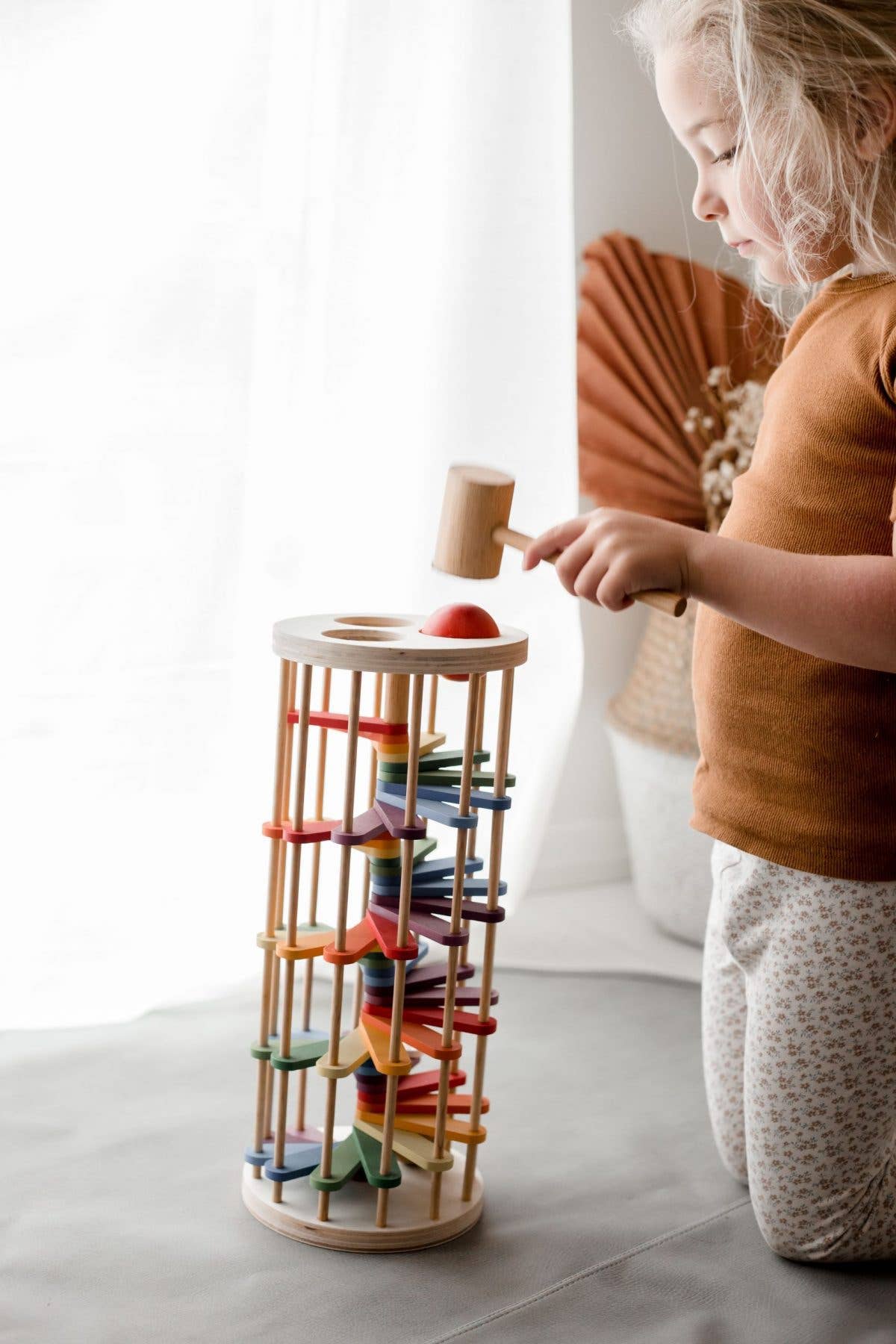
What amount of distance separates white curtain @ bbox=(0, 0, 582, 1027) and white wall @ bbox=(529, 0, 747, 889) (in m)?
0.24

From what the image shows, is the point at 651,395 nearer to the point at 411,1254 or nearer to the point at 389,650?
the point at 389,650

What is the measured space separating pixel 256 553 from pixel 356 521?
14cm

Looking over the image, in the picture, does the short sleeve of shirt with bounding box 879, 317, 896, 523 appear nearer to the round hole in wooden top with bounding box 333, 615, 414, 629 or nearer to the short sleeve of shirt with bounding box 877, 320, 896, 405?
the short sleeve of shirt with bounding box 877, 320, 896, 405

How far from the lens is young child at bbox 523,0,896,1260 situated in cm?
90

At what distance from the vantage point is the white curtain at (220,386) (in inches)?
55.6

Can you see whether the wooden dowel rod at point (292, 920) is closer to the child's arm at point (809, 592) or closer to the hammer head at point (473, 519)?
the hammer head at point (473, 519)

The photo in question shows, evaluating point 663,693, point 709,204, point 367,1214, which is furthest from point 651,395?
point 367,1214

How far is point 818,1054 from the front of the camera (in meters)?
1.06

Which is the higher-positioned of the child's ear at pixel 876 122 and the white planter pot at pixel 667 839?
the child's ear at pixel 876 122

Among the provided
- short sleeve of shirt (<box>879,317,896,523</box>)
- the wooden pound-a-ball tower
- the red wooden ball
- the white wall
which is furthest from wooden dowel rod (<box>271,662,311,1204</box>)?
the white wall

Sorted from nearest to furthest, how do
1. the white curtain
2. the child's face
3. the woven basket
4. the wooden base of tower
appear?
the child's face, the wooden base of tower, the white curtain, the woven basket

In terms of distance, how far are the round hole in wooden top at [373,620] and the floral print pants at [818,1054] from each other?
346 millimetres

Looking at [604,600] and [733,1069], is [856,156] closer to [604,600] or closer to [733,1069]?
[604,600]

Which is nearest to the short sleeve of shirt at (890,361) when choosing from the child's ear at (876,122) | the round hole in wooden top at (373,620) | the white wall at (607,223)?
the child's ear at (876,122)
